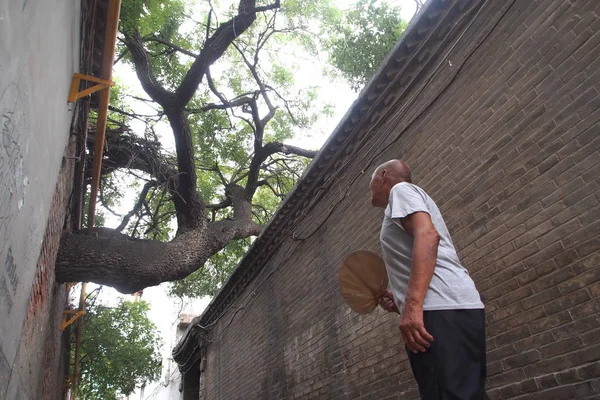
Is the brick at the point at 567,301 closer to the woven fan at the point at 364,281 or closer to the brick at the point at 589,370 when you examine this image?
the brick at the point at 589,370

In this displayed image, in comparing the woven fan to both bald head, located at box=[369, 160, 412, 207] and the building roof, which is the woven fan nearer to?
bald head, located at box=[369, 160, 412, 207]

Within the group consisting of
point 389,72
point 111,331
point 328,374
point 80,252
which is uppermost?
point 111,331

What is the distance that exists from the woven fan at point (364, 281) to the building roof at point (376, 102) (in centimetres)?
230

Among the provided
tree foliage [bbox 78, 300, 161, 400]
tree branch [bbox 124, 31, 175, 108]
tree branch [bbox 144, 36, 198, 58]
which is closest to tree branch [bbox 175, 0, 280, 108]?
tree branch [bbox 124, 31, 175, 108]

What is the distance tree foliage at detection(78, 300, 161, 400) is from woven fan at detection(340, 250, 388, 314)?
1248 centimetres

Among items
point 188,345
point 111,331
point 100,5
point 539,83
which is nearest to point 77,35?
point 100,5

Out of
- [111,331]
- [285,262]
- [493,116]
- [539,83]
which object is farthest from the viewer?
[111,331]

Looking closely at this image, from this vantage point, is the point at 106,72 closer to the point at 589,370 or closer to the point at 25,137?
the point at 25,137

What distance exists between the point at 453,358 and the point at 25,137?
9.29 ft

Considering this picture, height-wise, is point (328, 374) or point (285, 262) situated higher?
point (285, 262)

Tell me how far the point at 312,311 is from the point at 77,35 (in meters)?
4.56

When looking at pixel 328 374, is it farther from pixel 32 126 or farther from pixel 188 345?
pixel 188 345

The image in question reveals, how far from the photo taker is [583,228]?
108 inches

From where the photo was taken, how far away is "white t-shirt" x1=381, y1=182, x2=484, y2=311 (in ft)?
→ 6.54
